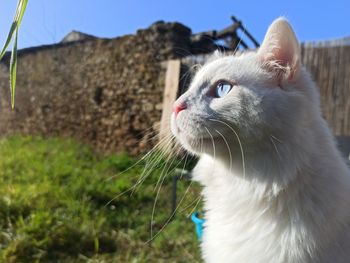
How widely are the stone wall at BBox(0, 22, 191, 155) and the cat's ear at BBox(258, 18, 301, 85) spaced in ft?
12.7

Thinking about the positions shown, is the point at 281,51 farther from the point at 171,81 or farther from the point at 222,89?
the point at 171,81

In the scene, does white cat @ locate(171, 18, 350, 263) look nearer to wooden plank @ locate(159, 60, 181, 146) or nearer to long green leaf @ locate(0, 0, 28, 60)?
long green leaf @ locate(0, 0, 28, 60)

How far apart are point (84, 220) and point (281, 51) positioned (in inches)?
93.2

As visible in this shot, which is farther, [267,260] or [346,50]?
[346,50]

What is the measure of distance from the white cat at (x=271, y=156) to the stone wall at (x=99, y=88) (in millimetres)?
3906

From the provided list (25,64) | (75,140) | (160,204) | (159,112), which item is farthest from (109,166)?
(25,64)

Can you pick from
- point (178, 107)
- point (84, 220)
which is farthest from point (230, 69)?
point (84, 220)

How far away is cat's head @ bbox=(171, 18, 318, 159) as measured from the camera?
3.51 feet

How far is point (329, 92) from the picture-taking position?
3918mm

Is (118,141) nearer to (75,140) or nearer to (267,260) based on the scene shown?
(75,140)

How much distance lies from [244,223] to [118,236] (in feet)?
6.44

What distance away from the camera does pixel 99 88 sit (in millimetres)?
6934

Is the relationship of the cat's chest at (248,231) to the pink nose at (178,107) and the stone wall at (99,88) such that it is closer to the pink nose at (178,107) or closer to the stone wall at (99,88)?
the pink nose at (178,107)

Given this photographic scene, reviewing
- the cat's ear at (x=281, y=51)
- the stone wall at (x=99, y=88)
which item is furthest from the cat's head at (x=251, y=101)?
the stone wall at (x=99, y=88)
